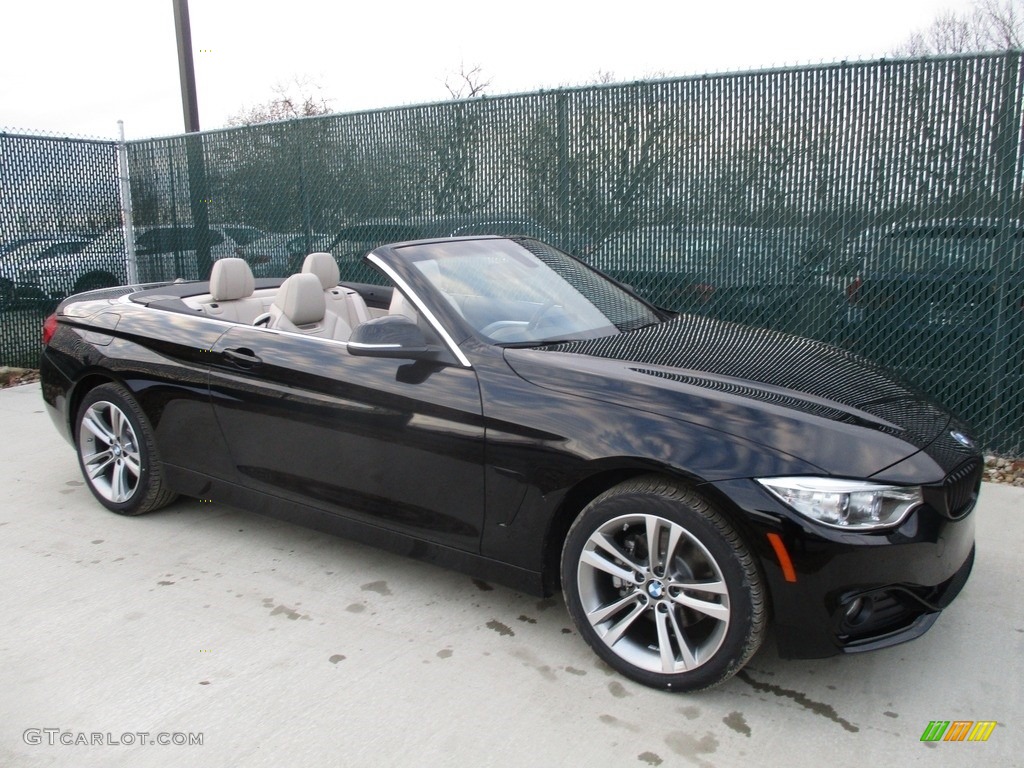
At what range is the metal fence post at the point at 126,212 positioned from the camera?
977 centimetres

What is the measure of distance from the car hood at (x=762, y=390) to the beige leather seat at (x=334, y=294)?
186cm

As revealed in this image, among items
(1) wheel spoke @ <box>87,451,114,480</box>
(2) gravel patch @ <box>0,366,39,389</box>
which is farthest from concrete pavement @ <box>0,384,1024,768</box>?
(2) gravel patch @ <box>0,366,39,389</box>

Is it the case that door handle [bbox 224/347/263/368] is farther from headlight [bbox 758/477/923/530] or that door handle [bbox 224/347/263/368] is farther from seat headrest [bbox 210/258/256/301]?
headlight [bbox 758/477/923/530]

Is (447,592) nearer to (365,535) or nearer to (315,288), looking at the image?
(365,535)

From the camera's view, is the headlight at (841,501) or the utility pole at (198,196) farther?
the utility pole at (198,196)

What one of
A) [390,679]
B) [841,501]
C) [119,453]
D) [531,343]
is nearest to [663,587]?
[841,501]

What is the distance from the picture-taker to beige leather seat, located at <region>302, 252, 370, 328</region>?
491 centimetres

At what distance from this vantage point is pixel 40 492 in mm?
5176

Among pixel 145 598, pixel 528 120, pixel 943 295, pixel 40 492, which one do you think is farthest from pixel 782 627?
pixel 528 120

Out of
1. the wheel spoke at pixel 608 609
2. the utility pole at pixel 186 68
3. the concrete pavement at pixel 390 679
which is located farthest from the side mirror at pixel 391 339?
the utility pole at pixel 186 68

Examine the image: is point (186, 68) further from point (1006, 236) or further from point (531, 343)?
point (1006, 236)

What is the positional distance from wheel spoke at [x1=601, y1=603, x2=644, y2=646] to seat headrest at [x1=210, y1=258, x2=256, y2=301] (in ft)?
9.72

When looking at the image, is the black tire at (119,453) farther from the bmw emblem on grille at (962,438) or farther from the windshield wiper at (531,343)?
the bmw emblem on grille at (962,438)

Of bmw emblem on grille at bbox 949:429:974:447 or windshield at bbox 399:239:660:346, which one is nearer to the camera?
bmw emblem on grille at bbox 949:429:974:447
